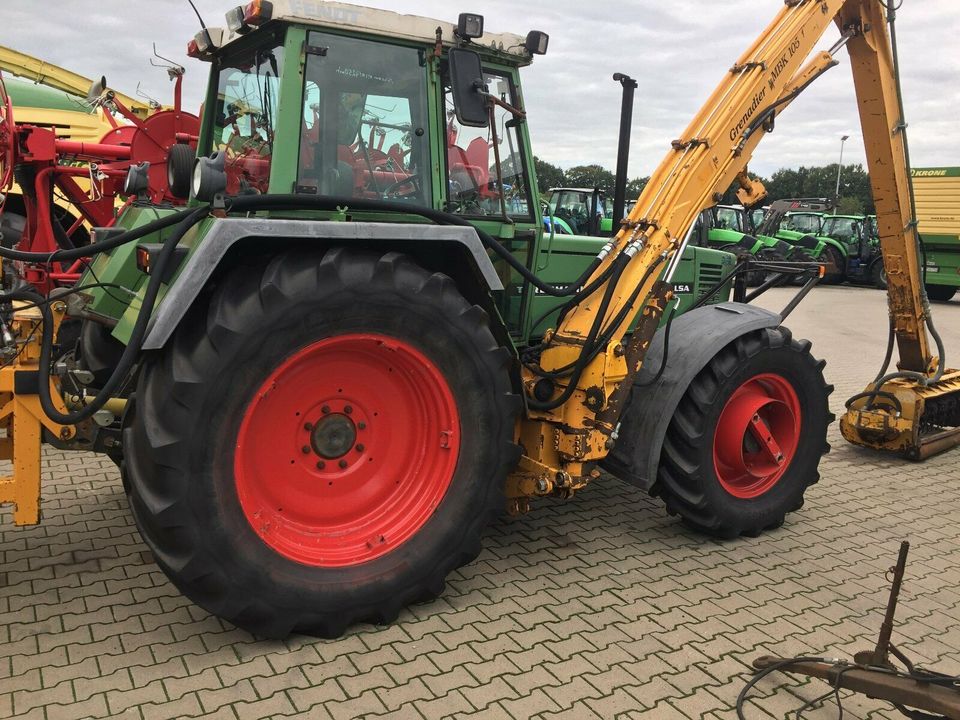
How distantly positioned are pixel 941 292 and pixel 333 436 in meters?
18.9

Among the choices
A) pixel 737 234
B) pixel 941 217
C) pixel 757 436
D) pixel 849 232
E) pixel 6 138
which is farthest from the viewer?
pixel 849 232

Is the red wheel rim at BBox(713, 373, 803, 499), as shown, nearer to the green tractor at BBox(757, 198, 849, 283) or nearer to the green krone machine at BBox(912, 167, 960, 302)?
the green krone machine at BBox(912, 167, 960, 302)

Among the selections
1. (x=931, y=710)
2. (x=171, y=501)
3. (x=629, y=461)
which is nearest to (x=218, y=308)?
(x=171, y=501)

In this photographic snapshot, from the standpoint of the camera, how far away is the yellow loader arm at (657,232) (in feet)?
12.0

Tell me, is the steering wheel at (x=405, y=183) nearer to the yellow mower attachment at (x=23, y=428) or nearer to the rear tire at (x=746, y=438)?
the yellow mower attachment at (x=23, y=428)

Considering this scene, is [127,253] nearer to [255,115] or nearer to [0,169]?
[255,115]

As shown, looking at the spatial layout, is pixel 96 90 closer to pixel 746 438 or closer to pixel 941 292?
pixel 746 438

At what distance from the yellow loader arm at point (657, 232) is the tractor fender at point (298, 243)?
65 cm

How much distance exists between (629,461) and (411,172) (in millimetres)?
1712

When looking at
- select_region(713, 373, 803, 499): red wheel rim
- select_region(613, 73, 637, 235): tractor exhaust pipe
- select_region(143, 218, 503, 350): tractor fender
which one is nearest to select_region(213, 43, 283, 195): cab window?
select_region(143, 218, 503, 350): tractor fender

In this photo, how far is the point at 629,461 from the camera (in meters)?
3.87

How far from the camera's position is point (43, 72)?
37.8 feet

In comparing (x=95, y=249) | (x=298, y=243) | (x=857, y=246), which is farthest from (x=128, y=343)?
(x=857, y=246)

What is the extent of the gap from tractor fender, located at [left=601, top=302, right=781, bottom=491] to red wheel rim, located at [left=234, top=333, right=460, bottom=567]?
105 centimetres
